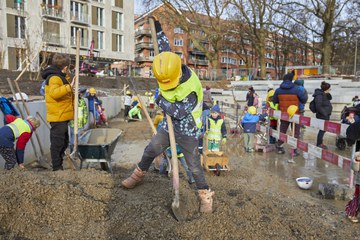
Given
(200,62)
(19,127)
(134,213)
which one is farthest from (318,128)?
(200,62)

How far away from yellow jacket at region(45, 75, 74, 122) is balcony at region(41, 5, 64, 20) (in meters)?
36.4

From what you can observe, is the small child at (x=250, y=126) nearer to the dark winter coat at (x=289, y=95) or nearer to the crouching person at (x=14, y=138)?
the dark winter coat at (x=289, y=95)

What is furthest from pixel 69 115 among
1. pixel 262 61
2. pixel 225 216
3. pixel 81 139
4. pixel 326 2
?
pixel 262 61

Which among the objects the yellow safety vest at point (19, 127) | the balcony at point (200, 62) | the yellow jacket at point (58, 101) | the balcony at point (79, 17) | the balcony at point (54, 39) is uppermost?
the balcony at point (79, 17)

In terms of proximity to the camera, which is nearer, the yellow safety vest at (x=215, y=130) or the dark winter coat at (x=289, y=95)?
the yellow safety vest at (x=215, y=130)

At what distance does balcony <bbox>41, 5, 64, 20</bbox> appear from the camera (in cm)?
3822

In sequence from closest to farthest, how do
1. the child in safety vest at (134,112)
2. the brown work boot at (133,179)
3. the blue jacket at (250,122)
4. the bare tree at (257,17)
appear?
the brown work boot at (133,179) < the blue jacket at (250,122) < the child in safety vest at (134,112) < the bare tree at (257,17)

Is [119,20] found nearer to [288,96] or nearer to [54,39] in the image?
[54,39]

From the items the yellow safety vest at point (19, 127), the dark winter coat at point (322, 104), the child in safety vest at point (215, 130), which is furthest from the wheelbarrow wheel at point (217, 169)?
the dark winter coat at point (322, 104)

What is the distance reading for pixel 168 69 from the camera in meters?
3.51

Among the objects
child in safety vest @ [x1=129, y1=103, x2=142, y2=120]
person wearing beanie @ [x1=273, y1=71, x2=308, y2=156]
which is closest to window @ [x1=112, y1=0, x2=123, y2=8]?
child in safety vest @ [x1=129, y1=103, x2=142, y2=120]

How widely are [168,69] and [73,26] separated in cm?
4187

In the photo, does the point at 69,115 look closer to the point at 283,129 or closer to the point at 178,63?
the point at 178,63

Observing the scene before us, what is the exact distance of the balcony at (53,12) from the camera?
125 ft
